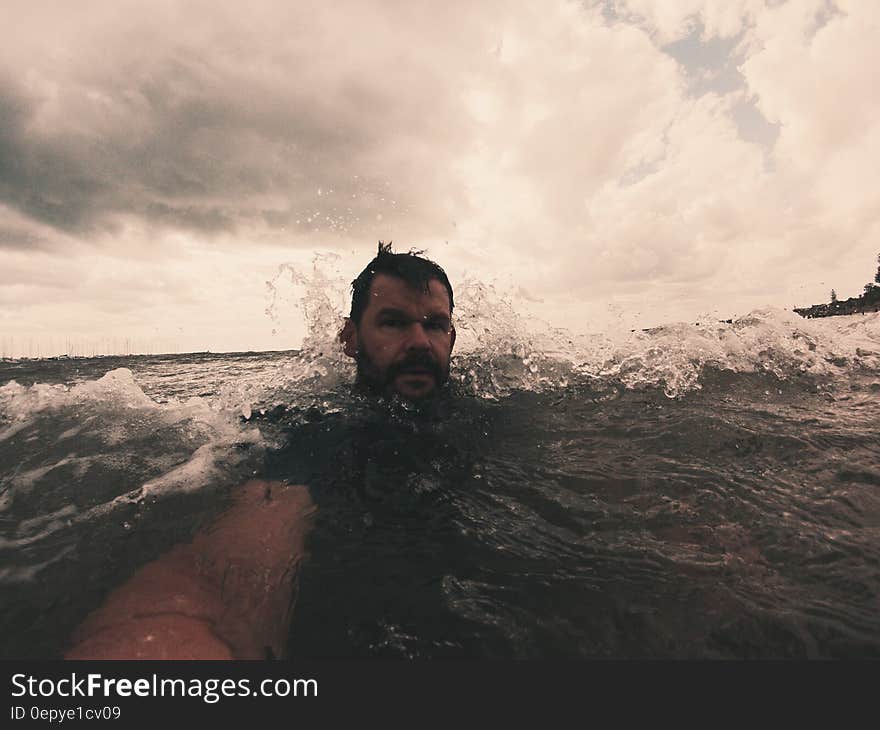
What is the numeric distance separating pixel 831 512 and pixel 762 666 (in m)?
1.41

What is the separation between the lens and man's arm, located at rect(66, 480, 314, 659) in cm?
153

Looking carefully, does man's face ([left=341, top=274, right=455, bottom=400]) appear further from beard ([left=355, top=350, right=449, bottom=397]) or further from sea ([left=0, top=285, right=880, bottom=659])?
sea ([left=0, top=285, right=880, bottom=659])

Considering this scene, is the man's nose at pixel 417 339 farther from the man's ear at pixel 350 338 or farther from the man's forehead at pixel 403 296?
the man's ear at pixel 350 338

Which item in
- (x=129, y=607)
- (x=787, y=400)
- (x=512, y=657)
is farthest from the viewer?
(x=787, y=400)

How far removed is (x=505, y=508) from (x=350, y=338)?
2.56 m

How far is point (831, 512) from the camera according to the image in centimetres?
227

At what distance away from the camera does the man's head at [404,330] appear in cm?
382

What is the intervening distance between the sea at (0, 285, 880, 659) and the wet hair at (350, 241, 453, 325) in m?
1.00

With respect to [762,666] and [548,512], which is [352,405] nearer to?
[548,512]

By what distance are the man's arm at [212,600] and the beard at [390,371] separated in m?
1.66

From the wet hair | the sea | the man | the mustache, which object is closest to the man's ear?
the wet hair

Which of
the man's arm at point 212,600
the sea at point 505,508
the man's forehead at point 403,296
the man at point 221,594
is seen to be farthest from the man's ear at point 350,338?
the man's arm at point 212,600

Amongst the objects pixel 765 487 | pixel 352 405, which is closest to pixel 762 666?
pixel 765 487

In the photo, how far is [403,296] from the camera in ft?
12.9
